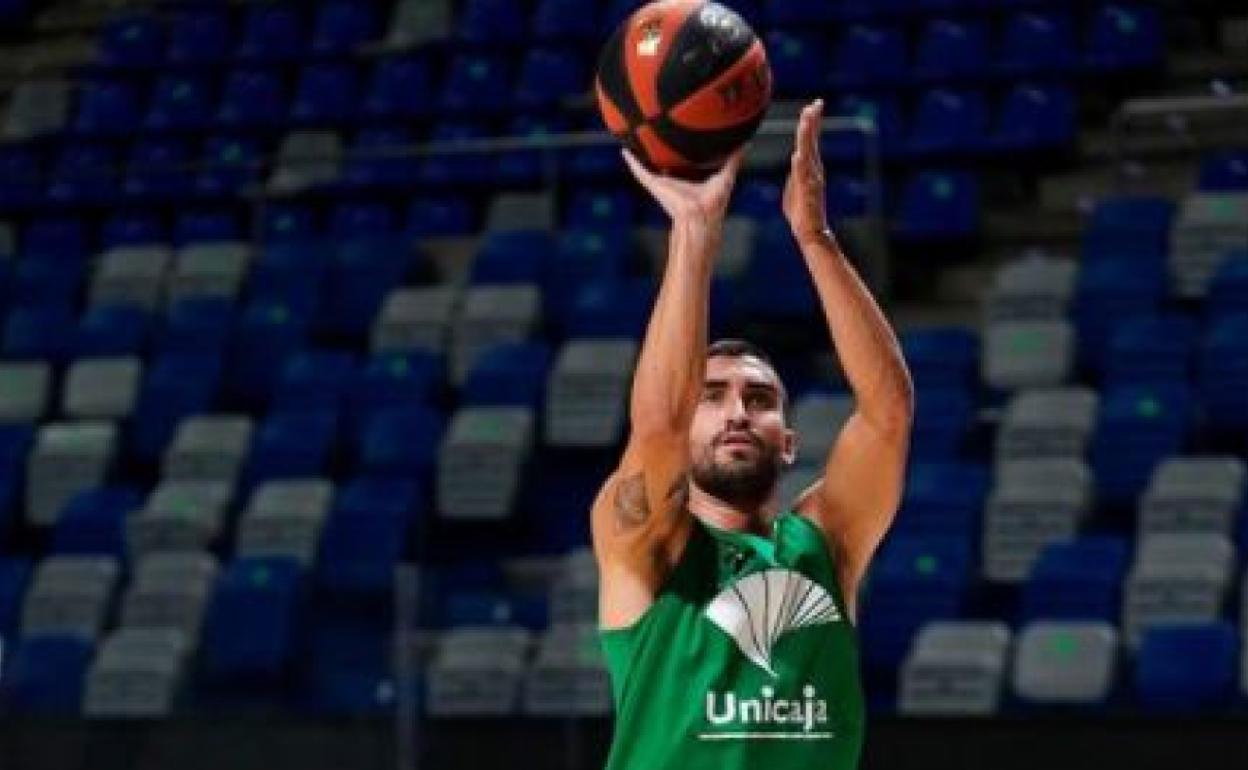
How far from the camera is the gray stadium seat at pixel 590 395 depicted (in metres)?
11.3

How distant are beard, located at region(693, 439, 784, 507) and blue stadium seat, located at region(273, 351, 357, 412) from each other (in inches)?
308

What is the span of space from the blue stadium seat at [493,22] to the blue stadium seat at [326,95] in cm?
64

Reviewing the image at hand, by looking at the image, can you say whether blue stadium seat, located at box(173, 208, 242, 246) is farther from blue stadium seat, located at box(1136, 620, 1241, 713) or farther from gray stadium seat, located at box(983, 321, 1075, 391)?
blue stadium seat, located at box(1136, 620, 1241, 713)

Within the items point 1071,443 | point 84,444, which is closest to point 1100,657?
point 1071,443

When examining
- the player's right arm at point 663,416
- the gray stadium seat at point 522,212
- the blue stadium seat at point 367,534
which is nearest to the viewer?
the player's right arm at point 663,416

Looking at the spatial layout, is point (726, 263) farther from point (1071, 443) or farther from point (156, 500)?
point (156, 500)

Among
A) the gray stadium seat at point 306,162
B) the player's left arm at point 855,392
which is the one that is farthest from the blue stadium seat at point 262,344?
the player's left arm at point 855,392

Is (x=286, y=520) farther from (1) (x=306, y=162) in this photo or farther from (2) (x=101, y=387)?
(1) (x=306, y=162)

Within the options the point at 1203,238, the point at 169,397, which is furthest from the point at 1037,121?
the point at 169,397

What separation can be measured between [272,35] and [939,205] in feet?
16.4

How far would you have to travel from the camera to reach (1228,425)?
404 inches

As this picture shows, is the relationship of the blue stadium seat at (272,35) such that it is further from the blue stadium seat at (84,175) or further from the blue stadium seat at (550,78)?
the blue stadium seat at (550,78)

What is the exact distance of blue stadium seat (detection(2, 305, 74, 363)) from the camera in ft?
42.8

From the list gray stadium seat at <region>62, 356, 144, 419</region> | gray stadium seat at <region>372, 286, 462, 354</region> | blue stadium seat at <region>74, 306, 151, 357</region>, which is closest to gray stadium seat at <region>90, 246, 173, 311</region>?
blue stadium seat at <region>74, 306, 151, 357</region>
